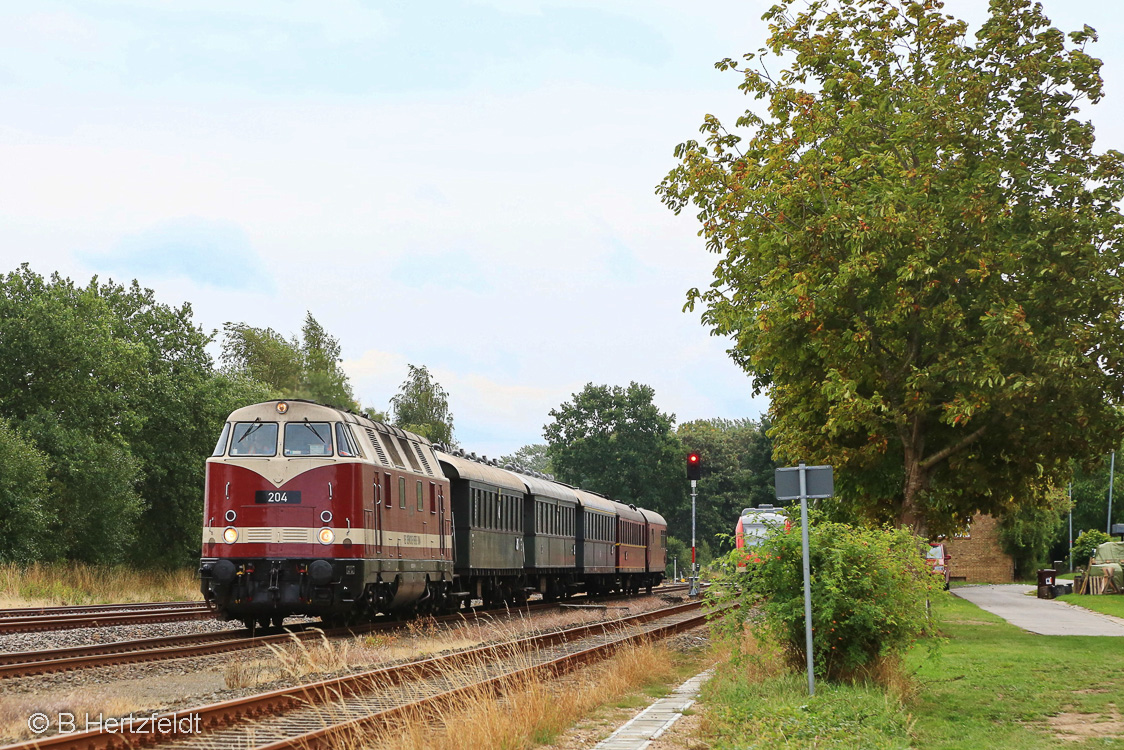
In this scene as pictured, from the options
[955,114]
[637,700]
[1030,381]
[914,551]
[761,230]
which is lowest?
[637,700]

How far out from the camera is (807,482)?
14.0 metres

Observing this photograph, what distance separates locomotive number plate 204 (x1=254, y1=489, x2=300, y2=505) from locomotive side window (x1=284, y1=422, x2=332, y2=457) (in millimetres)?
648

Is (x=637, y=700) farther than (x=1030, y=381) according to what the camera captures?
No

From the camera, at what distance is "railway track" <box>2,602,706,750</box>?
9.41 metres

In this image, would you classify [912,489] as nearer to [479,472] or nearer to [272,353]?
[479,472]

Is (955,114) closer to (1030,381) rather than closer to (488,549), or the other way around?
(1030,381)

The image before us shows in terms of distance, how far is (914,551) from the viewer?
15109 millimetres

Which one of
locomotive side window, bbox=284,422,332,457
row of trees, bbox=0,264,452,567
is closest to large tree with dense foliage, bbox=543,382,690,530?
row of trees, bbox=0,264,452,567

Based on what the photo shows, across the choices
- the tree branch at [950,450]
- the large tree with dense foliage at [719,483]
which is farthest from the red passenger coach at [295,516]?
the large tree with dense foliage at [719,483]

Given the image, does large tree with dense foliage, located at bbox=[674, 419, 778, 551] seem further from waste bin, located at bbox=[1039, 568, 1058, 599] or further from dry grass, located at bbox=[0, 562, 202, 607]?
dry grass, located at bbox=[0, 562, 202, 607]

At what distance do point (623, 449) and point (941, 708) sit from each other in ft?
269

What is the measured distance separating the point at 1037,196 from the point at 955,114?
2.31m

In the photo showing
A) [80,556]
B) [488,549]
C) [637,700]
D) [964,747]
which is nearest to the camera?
[964,747]

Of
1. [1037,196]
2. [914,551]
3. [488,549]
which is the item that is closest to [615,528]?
[488,549]
